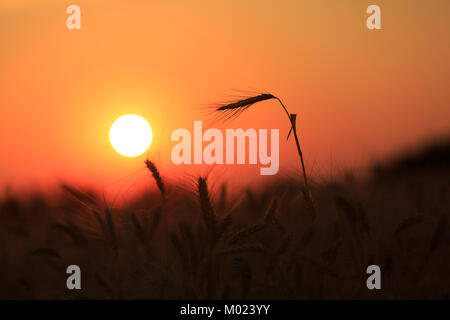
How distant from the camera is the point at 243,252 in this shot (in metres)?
2.33

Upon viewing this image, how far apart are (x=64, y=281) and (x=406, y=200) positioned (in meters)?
2.66

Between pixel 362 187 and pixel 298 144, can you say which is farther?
pixel 362 187

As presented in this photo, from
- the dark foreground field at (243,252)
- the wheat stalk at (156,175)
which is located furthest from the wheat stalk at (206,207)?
the wheat stalk at (156,175)

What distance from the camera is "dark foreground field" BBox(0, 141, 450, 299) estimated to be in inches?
98.7

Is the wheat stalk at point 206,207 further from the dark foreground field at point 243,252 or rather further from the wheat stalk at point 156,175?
the wheat stalk at point 156,175

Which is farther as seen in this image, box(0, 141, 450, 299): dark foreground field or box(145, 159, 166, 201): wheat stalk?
box(145, 159, 166, 201): wheat stalk

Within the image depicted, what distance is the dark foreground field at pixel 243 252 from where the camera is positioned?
2.51 m

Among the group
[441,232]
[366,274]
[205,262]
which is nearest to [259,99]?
[205,262]

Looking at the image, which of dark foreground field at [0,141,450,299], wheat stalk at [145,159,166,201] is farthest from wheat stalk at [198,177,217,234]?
wheat stalk at [145,159,166,201]

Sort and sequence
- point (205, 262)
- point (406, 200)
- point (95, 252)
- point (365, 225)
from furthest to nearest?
point (406, 200) → point (95, 252) → point (365, 225) → point (205, 262)

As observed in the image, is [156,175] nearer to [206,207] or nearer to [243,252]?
[206,207]

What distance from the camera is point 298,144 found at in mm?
2508

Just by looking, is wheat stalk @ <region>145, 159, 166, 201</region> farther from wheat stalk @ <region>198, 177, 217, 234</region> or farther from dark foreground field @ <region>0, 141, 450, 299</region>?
wheat stalk @ <region>198, 177, 217, 234</region>
